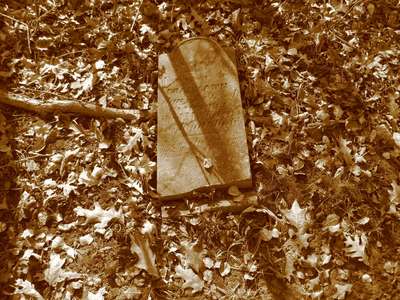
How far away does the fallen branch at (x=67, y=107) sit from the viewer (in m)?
3.84

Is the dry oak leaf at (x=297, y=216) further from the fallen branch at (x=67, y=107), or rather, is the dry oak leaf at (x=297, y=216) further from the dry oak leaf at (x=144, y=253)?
the fallen branch at (x=67, y=107)

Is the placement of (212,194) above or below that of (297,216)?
above

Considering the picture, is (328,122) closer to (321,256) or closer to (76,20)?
(321,256)

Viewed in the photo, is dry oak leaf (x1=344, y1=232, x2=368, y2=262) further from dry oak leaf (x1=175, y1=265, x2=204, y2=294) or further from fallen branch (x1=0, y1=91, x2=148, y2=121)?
fallen branch (x1=0, y1=91, x2=148, y2=121)

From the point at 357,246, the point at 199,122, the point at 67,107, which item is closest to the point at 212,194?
the point at 199,122

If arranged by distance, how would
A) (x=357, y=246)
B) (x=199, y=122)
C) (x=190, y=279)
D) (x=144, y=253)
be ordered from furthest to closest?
(x=199, y=122) < (x=144, y=253) < (x=190, y=279) < (x=357, y=246)

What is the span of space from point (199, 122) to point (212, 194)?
67cm

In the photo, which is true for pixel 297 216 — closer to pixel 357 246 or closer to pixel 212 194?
pixel 357 246

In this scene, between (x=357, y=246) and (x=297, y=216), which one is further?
(x=297, y=216)

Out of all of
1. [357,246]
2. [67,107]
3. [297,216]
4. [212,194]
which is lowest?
[357,246]

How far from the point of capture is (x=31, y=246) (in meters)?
3.35

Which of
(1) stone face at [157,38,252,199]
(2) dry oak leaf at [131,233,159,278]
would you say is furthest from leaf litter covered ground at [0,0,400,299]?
(1) stone face at [157,38,252,199]

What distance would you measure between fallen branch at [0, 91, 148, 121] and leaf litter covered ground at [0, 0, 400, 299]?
7 centimetres

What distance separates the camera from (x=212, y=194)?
128 inches
